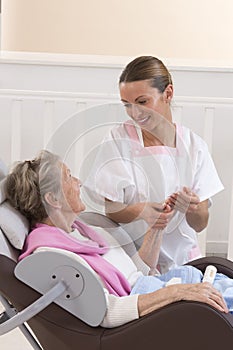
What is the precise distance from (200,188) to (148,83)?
348mm

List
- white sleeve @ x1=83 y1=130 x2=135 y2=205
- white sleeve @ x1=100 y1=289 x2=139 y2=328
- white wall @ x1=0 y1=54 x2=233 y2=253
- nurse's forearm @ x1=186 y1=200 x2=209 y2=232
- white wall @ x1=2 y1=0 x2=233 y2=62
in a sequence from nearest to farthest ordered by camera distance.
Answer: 1. white sleeve @ x1=100 y1=289 x2=139 y2=328
2. white sleeve @ x1=83 y1=130 x2=135 y2=205
3. nurse's forearm @ x1=186 y1=200 x2=209 y2=232
4. white wall @ x1=0 y1=54 x2=233 y2=253
5. white wall @ x1=2 y1=0 x2=233 y2=62

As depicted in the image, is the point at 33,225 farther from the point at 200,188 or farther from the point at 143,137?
the point at 200,188

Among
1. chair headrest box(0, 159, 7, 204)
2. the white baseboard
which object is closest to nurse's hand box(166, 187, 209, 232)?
chair headrest box(0, 159, 7, 204)

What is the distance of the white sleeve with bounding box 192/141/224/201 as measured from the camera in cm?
240

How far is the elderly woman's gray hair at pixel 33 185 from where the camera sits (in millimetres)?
1809

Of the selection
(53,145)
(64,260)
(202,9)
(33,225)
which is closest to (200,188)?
(53,145)

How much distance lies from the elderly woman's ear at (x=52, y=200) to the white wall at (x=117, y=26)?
11.2 ft

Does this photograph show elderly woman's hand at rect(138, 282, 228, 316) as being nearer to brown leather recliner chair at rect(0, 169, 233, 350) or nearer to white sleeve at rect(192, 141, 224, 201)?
brown leather recliner chair at rect(0, 169, 233, 350)

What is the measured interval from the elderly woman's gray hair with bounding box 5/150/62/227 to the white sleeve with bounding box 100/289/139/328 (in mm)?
282

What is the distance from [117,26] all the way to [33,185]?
137 inches

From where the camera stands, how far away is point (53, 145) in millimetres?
2059

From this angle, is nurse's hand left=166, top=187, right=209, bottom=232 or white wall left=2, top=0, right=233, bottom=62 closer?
nurse's hand left=166, top=187, right=209, bottom=232

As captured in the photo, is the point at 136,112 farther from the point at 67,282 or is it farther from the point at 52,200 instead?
the point at 67,282

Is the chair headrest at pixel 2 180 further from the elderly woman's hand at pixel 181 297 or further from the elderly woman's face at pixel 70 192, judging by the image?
the elderly woman's hand at pixel 181 297
